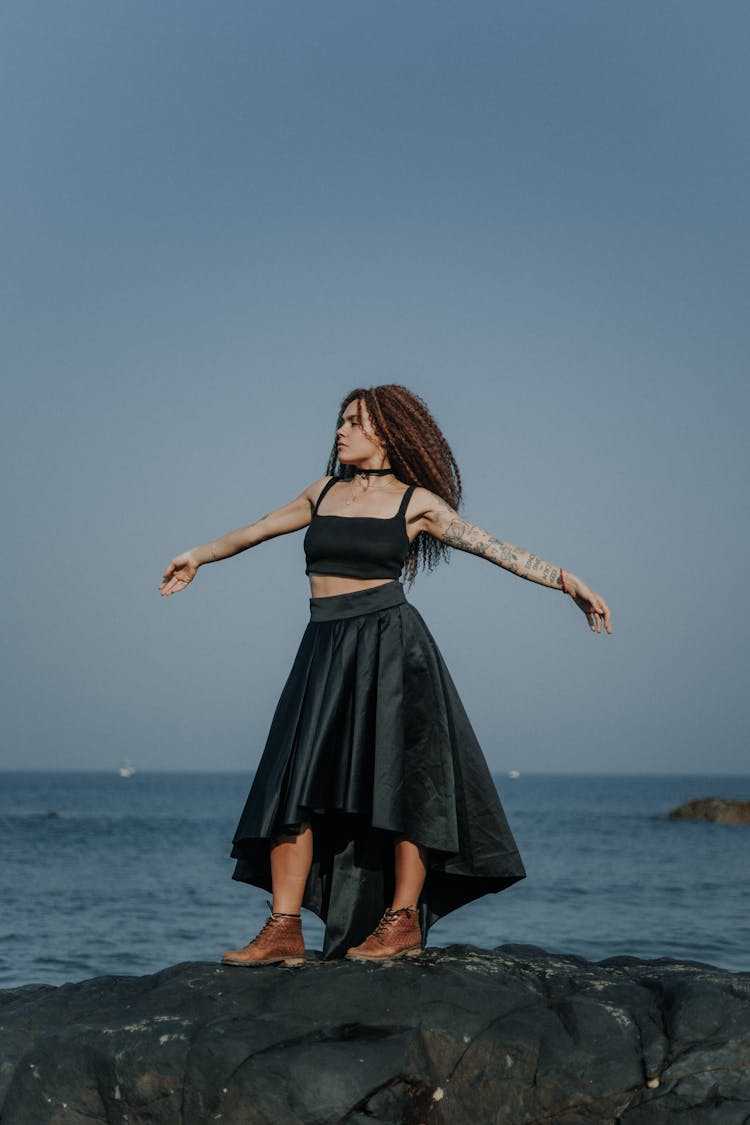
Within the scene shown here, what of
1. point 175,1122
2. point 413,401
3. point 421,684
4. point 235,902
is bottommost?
point 235,902

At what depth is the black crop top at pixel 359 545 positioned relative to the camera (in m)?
5.55

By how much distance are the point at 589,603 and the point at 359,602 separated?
104 cm

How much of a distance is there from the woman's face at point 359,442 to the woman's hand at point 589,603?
3.63ft

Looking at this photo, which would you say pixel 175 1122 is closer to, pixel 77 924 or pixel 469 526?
pixel 469 526

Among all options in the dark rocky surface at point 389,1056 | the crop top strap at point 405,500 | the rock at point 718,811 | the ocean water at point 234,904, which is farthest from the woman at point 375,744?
the rock at point 718,811

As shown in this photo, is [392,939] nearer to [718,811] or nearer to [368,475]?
[368,475]

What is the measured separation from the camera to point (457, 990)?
15.6 feet

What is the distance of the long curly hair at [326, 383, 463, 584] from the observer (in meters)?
5.82

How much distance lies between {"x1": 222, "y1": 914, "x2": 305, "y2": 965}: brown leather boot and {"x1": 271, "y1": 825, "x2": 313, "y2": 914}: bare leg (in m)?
0.06

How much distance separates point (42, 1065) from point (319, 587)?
2293 millimetres

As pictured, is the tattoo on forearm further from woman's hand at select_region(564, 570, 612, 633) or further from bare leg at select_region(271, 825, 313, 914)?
bare leg at select_region(271, 825, 313, 914)

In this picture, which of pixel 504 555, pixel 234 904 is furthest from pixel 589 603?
pixel 234 904

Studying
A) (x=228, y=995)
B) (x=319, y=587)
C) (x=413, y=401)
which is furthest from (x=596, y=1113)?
(x=413, y=401)

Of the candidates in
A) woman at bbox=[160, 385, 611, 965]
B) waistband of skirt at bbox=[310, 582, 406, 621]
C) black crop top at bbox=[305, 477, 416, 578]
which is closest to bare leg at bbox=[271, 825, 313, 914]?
woman at bbox=[160, 385, 611, 965]
